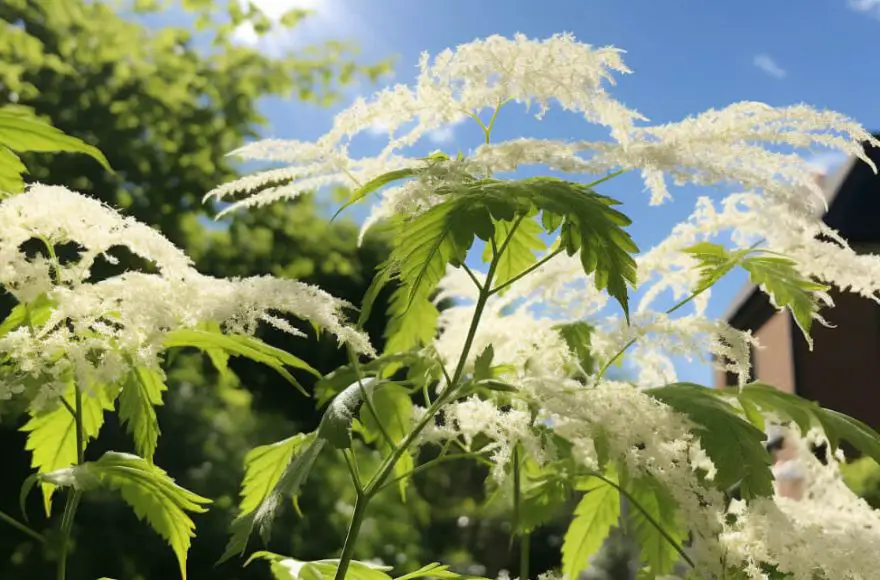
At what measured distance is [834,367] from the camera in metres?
8.17

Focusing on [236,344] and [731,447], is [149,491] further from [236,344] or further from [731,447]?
[731,447]

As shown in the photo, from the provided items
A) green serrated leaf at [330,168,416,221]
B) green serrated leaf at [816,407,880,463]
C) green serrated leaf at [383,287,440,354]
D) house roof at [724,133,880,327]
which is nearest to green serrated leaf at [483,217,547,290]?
green serrated leaf at [383,287,440,354]

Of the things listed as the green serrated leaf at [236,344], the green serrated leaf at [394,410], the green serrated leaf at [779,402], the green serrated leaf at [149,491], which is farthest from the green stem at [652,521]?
the green serrated leaf at [149,491]

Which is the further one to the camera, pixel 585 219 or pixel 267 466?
pixel 267 466

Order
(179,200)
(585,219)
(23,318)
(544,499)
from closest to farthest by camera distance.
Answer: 1. (585,219)
2. (23,318)
3. (544,499)
4. (179,200)

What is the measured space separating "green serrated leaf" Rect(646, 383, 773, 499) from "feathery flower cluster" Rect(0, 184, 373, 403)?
1.64 feet

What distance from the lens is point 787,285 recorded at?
1.35 metres

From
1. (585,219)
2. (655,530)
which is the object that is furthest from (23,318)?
(655,530)

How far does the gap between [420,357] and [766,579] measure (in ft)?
2.25

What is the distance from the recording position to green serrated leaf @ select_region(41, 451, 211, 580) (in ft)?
3.73

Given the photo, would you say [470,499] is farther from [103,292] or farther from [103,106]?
[103,292]

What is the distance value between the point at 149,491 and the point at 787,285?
41.4 inches

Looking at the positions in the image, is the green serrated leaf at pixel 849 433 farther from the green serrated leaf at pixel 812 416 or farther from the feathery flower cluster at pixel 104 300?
the feathery flower cluster at pixel 104 300

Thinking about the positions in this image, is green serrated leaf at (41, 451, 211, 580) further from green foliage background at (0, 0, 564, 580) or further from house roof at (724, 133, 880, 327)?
house roof at (724, 133, 880, 327)
